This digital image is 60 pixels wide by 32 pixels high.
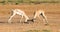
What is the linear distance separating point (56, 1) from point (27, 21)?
422 inches

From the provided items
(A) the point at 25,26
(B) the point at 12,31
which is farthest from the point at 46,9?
(B) the point at 12,31

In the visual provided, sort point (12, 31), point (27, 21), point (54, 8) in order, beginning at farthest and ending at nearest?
point (54, 8)
point (27, 21)
point (12, 31)

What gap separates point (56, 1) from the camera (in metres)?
28.1

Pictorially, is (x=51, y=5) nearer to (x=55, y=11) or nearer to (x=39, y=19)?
(x=55, y=11)

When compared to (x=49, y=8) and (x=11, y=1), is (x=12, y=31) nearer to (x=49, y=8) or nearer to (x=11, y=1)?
(x=49, y=8)

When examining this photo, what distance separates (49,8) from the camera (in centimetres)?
2516

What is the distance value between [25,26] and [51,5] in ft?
34.4

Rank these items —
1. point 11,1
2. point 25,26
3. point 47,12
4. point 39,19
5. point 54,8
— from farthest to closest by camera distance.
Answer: point 11,1
point 54,8
point 47,12
point 39,19
point 25,26

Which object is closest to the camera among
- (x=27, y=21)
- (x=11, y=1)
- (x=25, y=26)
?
(x=25, y=26)

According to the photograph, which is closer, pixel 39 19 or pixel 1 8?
pixel 39 19

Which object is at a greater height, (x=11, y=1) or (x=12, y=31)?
(x=11, y=1)

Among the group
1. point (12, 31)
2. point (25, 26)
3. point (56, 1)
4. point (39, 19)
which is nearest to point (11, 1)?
point (56, 1)

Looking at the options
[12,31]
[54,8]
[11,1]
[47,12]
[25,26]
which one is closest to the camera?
[12,31]

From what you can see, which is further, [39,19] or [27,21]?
[39,19]
